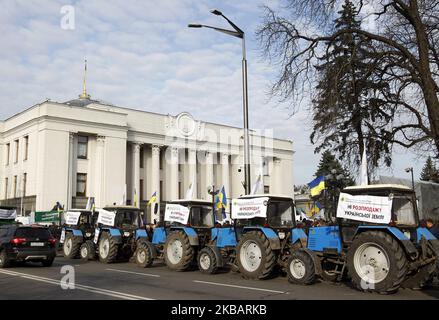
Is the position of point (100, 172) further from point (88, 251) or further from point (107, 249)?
point (107, 249)

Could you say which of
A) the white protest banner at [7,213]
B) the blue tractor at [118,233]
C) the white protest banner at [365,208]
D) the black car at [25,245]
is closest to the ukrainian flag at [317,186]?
the white protest banner at [365,208]

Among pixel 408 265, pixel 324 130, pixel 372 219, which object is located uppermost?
pixel 324 130

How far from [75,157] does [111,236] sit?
107 feet

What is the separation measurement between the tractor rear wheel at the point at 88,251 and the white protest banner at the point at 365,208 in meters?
12.0

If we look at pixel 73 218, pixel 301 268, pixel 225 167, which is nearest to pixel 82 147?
pixel 225 167

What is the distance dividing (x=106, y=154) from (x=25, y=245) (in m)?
33.6

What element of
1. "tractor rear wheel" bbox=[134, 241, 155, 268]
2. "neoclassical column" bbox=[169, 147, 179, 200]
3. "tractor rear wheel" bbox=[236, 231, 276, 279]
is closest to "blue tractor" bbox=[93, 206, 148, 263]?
"tractor rear wheel" bbox=[134, 241, 155, 268]

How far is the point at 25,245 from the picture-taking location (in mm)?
16844

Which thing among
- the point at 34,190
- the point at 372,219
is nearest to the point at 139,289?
→ the point at 372,219

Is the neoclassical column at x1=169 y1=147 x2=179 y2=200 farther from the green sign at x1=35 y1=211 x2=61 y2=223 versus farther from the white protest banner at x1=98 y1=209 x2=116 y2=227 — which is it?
the white protest banner at x1=98 y1=209 x2=116 y2=227

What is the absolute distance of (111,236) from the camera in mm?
18734

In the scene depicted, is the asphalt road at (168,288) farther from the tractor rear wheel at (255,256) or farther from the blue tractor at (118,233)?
the blue tractor at (118,233)

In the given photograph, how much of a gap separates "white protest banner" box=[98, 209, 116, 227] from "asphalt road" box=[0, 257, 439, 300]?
445 cm

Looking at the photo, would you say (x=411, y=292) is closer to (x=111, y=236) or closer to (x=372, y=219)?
(x=372, y=219)
